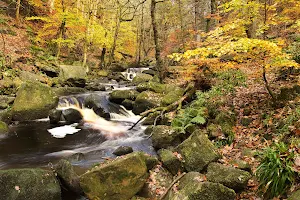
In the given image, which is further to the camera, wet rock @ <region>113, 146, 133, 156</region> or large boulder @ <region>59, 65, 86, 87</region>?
large boulder @ <region>59, 65, 86, 87</region>

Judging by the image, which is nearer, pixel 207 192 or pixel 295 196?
pixel 295 196

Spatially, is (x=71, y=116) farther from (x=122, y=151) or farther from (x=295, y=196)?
(x=295, y=196)

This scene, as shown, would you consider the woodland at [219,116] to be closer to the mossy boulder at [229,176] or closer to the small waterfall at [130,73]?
the mossy boulder at [229,176]

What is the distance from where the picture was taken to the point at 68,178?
595 cm

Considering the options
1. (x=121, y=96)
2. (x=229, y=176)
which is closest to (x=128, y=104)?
(x=121, y=96)

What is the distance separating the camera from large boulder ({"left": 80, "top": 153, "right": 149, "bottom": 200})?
5.59 metres

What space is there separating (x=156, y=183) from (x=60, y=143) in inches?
198

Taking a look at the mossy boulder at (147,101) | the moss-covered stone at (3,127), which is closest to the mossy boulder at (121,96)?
the mossy boulder at (147,101)

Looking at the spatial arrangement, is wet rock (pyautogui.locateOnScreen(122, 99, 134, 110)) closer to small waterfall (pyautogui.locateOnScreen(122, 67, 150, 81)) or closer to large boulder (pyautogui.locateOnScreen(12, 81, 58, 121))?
large boulder (pyautogui.locateOnScreen(12, 81, 58, 121))

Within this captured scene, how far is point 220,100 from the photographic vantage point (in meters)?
8.61

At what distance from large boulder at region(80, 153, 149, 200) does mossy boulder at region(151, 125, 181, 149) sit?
249 centimetres

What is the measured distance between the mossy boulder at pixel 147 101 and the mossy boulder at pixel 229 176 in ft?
21.8

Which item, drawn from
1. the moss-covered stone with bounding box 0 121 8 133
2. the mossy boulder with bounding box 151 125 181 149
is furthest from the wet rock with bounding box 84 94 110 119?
the mossy boulder with bounding box 151 125 181 149

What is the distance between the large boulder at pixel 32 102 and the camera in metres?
11.4
